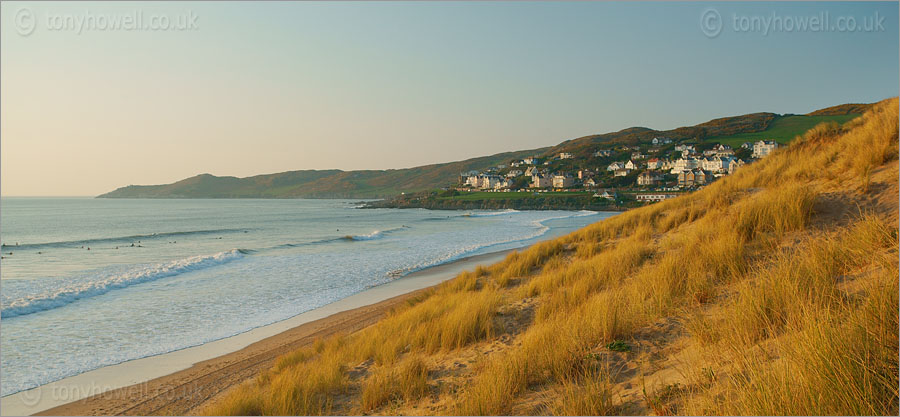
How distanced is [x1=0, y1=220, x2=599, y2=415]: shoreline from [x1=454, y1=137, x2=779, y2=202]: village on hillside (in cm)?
6877

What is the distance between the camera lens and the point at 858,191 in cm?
824

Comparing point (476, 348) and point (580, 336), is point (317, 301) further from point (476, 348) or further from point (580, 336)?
point (580, 336)

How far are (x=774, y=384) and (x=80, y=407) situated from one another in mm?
9999

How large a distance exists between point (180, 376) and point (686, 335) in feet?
30.4

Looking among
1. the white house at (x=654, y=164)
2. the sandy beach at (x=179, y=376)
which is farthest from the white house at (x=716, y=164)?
the sandy beach at (x=179, y=376)

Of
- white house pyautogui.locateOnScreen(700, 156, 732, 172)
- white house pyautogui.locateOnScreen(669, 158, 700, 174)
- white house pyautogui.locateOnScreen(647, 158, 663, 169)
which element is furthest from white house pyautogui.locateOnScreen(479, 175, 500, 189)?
white house pyautogui.locateOnScreen(700, 156, 732, 172)

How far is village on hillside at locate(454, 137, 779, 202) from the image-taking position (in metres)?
87.1

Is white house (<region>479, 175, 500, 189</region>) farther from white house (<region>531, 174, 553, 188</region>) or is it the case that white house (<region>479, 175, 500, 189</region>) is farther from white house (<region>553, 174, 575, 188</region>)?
white house (<region>553, 174, 575, 188</region>)

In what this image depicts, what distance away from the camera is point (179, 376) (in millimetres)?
8641

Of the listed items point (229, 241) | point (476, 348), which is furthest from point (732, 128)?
point (476, 348)

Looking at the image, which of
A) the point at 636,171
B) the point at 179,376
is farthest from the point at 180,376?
the point at 636,171

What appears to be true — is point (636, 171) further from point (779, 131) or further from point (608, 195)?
point (779, 131)

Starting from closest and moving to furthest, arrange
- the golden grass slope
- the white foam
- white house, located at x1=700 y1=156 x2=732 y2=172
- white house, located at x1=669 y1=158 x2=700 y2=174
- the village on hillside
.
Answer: the golden grass slope → the white foam → the village on hillside → white house, located at x1=700 y1=156 x2=732 y2=172 → white house, located at x1=669 y1=158 x2=700 y2=174

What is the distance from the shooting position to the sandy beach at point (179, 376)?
7.31 meters
